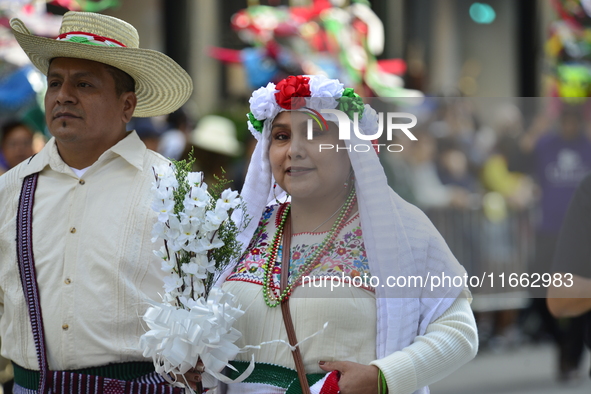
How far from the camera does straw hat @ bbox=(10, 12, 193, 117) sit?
3.10 metres

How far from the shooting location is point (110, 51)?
308 centimetres

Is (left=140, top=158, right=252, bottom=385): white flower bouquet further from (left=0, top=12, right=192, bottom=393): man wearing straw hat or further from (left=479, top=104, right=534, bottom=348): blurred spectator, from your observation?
(left=479, top=104, right=534, bottom=348): blurred spectator

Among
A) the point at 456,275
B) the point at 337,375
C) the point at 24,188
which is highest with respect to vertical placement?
the point at 24,188

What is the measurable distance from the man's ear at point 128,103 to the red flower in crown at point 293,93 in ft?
2.80

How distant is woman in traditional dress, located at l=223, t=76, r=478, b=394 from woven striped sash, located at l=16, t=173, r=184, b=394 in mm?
386

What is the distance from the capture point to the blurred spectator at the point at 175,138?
7305 mm

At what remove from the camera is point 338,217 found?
2.77 meters

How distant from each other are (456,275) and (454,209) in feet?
0.94

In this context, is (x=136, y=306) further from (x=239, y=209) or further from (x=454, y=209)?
(x=454, y=209)

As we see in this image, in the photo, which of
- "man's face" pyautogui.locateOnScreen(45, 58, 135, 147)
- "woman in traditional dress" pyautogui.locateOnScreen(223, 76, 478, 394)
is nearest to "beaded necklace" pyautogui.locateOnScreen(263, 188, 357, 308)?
"woman in traditional dress" pyautogui.locateOnScreen(223, 76, 478, 394)

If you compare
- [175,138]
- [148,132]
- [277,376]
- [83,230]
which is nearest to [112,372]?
A: [83,230]

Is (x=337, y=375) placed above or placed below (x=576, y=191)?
below

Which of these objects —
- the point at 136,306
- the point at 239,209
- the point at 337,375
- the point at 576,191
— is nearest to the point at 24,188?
the point at 136,306

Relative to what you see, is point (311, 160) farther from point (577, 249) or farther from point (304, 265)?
point (577, 249)
